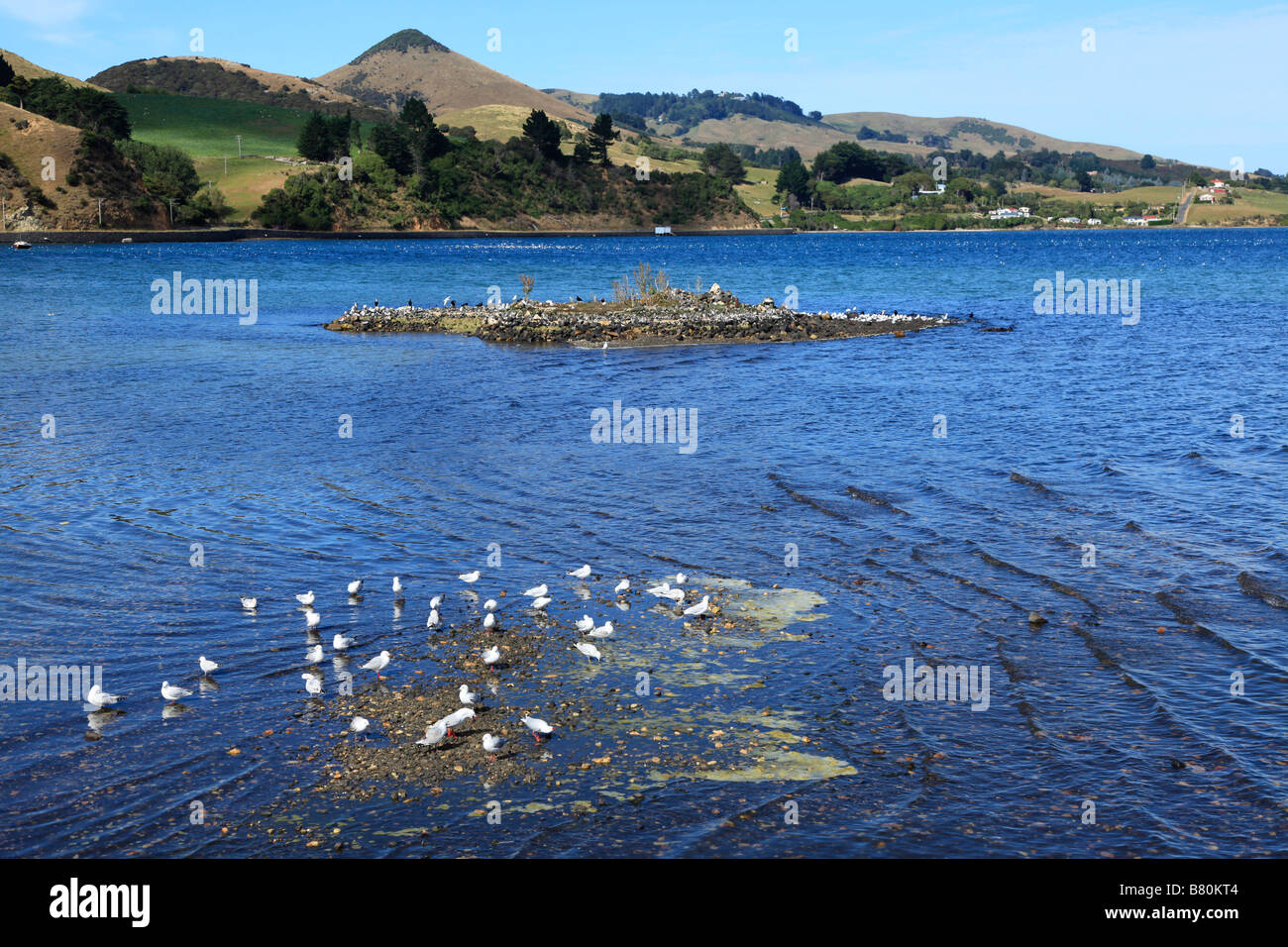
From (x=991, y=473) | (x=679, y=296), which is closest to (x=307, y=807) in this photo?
(x=991, y=473)

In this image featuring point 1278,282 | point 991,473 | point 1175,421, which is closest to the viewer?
point 991,473

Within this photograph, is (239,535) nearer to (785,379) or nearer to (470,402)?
(470,402)

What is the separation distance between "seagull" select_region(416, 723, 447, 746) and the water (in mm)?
980

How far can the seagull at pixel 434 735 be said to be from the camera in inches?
439

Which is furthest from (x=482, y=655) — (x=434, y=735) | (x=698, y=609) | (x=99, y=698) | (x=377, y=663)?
(x=99, y=698)

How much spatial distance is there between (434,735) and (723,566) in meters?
7.62

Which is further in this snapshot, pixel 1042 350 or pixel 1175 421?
pixel 1042 350

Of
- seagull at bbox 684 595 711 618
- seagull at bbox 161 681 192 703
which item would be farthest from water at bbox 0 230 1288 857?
seagull at bbox 684 595 711 618

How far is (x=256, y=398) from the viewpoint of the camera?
35.2m

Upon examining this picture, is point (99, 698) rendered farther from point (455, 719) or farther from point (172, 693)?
point (455, 719)

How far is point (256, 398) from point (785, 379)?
19.0m

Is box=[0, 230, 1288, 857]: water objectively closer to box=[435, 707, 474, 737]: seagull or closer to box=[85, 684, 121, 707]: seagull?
box=[85, 684, 121, 707]: seagull
